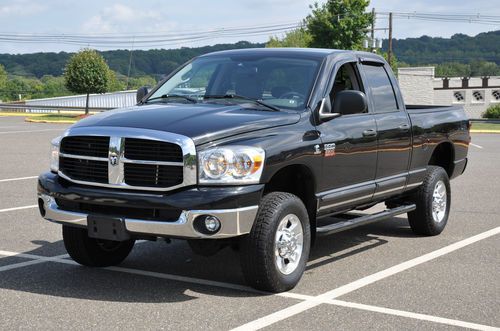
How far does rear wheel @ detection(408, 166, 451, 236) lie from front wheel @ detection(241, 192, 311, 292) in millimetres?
2612

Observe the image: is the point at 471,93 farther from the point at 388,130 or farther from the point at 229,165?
the point at 229,165

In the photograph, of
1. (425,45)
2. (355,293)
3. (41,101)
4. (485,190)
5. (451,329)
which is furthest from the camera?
(425,45)

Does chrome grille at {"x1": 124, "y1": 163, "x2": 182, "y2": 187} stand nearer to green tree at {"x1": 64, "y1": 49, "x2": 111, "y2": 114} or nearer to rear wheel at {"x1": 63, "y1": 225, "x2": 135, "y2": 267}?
rear wheel at {"x1": 63, "y1": 225, "x2": 135, "y2": 267}

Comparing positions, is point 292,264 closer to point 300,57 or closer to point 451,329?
point 451,329

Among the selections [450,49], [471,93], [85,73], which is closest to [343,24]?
[471,93]

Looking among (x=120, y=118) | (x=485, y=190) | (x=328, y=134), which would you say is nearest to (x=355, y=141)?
(x=328, y=134)

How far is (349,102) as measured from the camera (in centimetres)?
633

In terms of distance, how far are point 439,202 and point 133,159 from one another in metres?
4.37

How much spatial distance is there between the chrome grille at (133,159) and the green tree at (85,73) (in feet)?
142

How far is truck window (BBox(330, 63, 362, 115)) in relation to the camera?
278 inches

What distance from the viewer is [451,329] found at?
491 cm

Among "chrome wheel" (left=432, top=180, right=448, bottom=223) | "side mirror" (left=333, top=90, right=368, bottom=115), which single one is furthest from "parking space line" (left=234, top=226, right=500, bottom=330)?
"side mirror" (left=333, top=90, right=368, bottom=115)

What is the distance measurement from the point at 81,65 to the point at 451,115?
138 feet

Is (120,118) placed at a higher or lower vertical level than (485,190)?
higher
